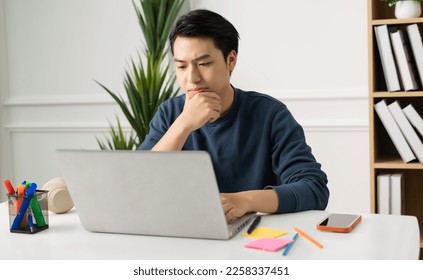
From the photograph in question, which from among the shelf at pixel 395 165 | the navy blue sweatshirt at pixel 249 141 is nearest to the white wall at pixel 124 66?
the shelf at pixel 395 165

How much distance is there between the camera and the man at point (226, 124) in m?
1.60

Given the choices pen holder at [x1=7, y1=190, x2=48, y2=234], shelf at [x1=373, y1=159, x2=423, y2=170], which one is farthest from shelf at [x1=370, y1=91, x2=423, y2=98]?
pen holder at [x1=7, y1=190, x2=48, y2=234]

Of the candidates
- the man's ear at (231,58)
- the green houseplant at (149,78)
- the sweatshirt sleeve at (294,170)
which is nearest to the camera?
the sweatshirt sleeve at (294,170)

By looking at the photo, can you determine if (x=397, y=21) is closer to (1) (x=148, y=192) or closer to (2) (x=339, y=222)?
(2) (x=339, y=222)

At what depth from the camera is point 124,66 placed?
3.29m

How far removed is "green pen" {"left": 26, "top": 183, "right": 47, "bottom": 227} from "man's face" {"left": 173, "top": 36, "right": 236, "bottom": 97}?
557mm

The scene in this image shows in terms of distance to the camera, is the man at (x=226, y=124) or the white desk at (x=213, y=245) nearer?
the white desk at (x=213, y=245)

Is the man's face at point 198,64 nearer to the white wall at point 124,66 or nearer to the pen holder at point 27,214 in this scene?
the pen holder at point 27,214

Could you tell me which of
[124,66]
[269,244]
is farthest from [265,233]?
[124,66]

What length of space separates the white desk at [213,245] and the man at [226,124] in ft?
0.79

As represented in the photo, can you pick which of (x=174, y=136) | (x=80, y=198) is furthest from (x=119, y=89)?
(x=80, y=198)

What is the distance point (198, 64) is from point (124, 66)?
1753 millimetres

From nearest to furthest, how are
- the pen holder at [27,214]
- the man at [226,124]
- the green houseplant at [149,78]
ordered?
the pen holder at [27,214]
the man at [226,124]
the green houseplant at [149,78]
